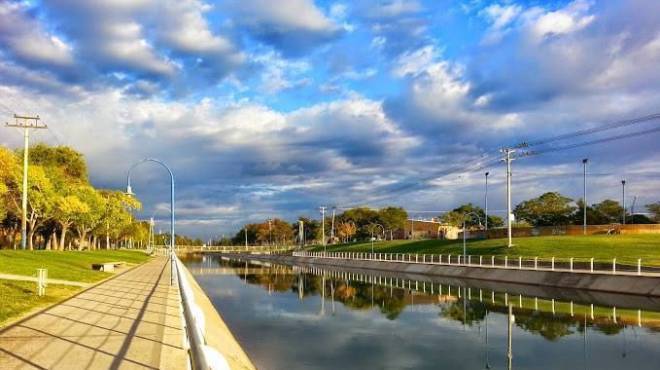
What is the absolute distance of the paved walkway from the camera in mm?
12625

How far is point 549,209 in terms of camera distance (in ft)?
403

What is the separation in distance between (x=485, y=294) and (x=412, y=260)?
32.0m

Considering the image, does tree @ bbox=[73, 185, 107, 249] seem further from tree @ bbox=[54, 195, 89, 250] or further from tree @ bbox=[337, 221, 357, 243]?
tree @ bbox=[337, 221, 357, 243]

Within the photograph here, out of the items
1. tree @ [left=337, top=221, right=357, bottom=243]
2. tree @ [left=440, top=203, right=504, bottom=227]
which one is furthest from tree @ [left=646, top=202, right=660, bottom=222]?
tree @ [left=337, top=221, right=357, bottom=243]

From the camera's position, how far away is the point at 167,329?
56.9 ft

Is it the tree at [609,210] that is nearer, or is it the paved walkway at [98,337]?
the paved walkway at [98,337]

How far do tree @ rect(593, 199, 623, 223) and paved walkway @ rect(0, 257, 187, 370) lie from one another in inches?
4763

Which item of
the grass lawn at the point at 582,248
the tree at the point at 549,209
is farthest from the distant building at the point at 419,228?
the grass lawn at the point at 582,248

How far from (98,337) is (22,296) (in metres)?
10.3

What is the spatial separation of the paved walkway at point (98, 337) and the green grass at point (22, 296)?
69cm

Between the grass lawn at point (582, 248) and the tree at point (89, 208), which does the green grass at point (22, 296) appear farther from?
the tree at point (89, 208)

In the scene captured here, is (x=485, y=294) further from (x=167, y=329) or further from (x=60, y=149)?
(x=60, y=149)

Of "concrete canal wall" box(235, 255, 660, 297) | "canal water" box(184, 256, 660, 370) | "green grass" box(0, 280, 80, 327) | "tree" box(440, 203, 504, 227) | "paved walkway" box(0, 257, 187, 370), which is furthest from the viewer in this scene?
"tree" box(440, 203, 504, 227)

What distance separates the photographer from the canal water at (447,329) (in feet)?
69.8
